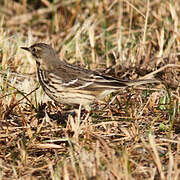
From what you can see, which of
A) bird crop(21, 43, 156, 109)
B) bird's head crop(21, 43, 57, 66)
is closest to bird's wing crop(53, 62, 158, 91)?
bird crop(21, 43, 156, 109)

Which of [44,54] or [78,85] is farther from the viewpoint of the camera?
[44,54]

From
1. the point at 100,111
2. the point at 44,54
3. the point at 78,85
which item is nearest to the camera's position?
the point at 78,85

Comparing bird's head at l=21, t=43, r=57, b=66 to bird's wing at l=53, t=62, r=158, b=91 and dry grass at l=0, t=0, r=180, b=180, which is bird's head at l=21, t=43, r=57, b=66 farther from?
dry grass at l=0, t=0, r=180, b=180

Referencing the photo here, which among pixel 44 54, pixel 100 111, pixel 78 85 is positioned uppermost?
pixel 44 54

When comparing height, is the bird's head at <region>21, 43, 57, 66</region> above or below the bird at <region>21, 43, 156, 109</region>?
above

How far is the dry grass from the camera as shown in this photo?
14.5 feet

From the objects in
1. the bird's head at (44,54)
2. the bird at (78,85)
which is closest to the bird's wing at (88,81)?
the bird at (78,85)

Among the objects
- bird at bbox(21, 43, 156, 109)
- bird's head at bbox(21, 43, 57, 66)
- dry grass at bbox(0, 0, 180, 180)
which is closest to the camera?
dry grass at bbox(0, 0, 180, 180)

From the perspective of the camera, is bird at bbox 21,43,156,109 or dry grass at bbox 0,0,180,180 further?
bird at bbox 21,43,156,109

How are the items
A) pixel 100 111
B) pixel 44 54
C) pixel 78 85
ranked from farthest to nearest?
pixel 44 54
pixel 100 111
pixel 78 85

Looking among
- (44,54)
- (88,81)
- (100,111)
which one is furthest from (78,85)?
(44,54)

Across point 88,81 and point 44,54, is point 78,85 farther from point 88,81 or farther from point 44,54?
point 44,54

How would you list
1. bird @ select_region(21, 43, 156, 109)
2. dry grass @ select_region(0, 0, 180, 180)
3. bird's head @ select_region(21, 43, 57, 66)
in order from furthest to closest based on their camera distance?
bird's head @ select_region(21, 43, 57, 66) → bird @ select_region(21, 43, 156, 109) → dry grass @ select_region(0, 0, 180, 180)

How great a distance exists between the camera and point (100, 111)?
5.91m
